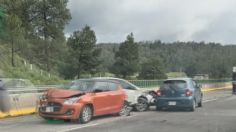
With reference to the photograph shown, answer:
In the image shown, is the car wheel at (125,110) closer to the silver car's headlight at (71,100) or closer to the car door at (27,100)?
the silver car's headlight at (71,100)

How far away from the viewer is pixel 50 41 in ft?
229

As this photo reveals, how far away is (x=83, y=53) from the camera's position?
82.6 m

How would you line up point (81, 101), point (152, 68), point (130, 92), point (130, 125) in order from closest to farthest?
point (130, 125)
point (81, 101)
point (130, 92)
point (152, 68)

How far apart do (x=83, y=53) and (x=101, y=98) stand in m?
66.3

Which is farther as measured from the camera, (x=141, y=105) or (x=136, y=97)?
(x=141, y=105)

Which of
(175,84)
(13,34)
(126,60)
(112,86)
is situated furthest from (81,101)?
(126,60)

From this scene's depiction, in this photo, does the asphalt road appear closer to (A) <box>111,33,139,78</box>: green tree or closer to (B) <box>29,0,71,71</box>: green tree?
A: (B) <box>29,0,71,71</box>: green tree

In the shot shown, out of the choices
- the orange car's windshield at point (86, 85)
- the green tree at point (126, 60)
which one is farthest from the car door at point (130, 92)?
the green tree at point (126, 60)

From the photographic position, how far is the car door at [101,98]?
53.2 feet

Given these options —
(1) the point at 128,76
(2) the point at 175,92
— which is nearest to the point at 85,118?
(2) the point at 175,92

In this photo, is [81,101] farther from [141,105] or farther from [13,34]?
[13,34]

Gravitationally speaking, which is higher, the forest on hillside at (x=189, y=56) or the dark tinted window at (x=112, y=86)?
the forest on hillside at (x=189, y=56)

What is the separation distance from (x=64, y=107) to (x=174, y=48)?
139 meters

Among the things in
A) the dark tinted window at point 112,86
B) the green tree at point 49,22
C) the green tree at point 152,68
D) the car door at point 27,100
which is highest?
the green tree at point 49,22
